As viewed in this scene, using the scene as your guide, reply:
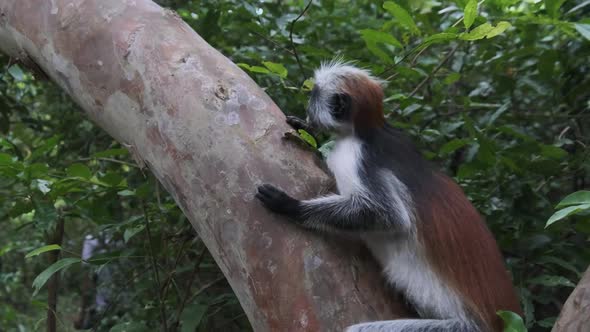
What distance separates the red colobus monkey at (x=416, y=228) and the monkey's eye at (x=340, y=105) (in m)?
0.01

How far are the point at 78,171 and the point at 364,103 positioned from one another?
57.5 inches

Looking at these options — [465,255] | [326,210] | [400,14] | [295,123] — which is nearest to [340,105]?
[295,123]

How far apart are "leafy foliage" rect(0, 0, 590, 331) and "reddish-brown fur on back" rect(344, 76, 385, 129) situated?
221 mm

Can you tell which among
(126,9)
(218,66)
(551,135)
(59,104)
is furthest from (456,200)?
(59,104)

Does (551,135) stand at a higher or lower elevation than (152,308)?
higher

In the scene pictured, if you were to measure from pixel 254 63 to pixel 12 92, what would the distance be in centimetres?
258

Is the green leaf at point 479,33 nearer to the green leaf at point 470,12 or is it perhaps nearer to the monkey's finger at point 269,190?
the green leaf at point 470,12

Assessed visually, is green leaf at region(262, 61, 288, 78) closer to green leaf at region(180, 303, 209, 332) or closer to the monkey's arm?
the monkey's arm

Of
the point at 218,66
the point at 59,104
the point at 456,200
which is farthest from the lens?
the point at 59,104

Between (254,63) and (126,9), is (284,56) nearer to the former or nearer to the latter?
(254,63)

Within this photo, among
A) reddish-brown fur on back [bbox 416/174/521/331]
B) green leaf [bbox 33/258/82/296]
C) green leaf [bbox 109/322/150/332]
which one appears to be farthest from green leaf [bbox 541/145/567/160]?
green leaf [bbox 33/258/82/296]

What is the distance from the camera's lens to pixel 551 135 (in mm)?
4969

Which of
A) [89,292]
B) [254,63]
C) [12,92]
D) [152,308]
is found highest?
[254,63]

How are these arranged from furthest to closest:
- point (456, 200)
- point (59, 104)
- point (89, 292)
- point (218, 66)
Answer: point (89, 292)
point (59, 104)
point (456, 200)
point (218, 66)
